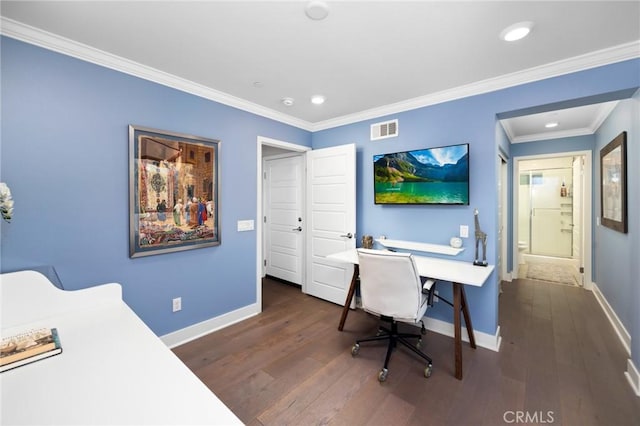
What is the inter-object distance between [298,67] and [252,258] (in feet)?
6.91

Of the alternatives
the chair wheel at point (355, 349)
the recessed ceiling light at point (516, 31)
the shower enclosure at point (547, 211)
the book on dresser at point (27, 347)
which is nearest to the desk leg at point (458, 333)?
the chair wheel at point (355, 349)

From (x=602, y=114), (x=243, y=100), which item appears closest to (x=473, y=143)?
(x=602, y=114)

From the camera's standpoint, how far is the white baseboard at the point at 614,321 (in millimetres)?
2524

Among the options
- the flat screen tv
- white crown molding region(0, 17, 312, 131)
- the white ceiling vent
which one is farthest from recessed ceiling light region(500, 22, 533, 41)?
white crown molding region(0, 17, 312, 131)

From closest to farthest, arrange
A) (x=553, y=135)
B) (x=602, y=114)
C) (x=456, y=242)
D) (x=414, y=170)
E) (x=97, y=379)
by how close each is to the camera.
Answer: (x=97, y=379) < (x=456, y=242) < (x=414, y=170) < (x=602, y=114) < (x=553, y=135)

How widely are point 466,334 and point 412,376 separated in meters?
0.91

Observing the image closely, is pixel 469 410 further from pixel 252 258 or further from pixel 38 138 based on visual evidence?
pixel 38 138

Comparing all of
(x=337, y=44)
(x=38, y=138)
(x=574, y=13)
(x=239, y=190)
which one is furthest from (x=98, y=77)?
(x=574, y=13)

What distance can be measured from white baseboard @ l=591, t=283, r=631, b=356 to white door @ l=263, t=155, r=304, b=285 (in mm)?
3603

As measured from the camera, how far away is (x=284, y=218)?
14.7ft

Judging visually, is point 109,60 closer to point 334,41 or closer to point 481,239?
point 334,41

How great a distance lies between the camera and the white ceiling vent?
321 cm

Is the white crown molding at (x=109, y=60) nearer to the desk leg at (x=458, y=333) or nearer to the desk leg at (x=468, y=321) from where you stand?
the desk leg at (x=458, y=333)

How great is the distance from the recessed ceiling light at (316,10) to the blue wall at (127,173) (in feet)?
5.15
